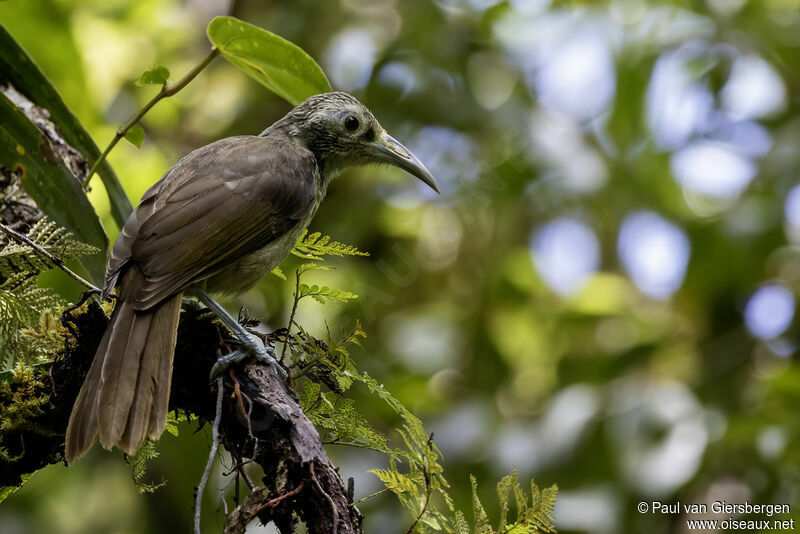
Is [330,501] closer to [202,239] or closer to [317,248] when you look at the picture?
[317,248]

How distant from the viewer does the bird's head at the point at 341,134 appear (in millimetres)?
3822

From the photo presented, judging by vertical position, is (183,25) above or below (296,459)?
above

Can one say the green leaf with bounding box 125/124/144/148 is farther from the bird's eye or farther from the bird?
the bird's eye

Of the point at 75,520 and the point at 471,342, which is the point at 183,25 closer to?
the point at 471,342

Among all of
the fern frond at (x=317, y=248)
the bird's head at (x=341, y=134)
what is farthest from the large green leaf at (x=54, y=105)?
the bird's head at (x=341, y=134)

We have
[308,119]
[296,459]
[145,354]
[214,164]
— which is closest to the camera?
[296,459]

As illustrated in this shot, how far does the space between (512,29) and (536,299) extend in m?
2.05

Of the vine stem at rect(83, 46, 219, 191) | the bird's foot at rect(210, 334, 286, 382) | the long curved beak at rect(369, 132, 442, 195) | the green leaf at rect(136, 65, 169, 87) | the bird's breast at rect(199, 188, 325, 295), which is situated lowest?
the bird's foot at rect(210, 334, 286, 382)

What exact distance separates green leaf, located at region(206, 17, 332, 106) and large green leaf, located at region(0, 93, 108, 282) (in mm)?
655

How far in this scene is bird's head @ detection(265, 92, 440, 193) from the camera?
382 centimetres

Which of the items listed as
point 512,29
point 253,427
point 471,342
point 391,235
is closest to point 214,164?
point 253,427

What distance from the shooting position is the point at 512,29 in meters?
6.36

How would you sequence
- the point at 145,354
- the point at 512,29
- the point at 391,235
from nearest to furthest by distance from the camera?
the point at 145,354 → the point at 391,235 → the point at 512,29

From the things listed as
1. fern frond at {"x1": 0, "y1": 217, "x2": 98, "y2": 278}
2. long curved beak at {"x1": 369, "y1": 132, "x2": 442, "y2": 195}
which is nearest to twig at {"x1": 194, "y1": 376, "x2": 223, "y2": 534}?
fern frond at {"x1": 0, "y1": 217, "x2": 98, "y2": 278}
